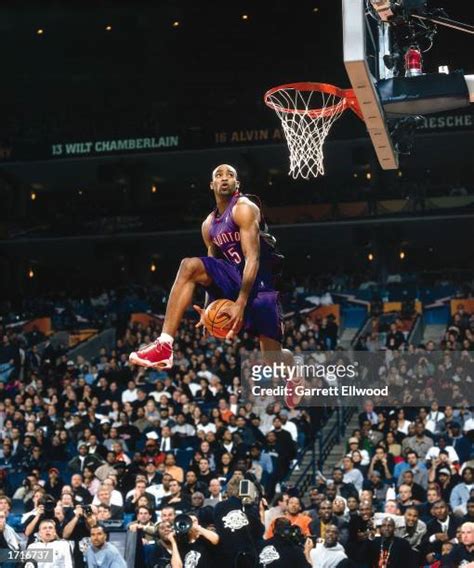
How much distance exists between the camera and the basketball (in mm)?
8594

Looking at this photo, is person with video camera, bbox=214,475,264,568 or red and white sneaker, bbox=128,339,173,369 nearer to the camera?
red and white sneaker, bbox=128,339,173,369

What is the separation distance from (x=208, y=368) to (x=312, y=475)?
5100mm

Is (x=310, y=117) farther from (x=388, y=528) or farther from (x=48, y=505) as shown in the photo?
(x=48, y=505)

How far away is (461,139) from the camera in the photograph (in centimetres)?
3359

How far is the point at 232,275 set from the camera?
29.0 ft

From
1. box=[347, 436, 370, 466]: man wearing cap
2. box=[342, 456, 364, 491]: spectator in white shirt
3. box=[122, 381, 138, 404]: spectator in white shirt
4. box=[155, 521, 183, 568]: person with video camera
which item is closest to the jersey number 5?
box=[155, 521, 183, 568]: person with video camera

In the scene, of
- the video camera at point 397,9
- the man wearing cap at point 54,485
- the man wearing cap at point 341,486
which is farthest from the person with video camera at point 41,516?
the video camera at point 397,9

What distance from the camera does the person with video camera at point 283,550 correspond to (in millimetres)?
12305

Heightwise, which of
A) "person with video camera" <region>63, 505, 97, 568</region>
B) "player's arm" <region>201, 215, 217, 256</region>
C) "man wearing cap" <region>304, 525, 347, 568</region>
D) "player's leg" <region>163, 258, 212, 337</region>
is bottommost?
"man wearing cap" <region>304, 525, 347, 568</region>

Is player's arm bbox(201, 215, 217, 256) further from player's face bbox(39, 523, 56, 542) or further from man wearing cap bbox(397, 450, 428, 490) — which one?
man wearing cap bbox(397, 450, 428, 490)

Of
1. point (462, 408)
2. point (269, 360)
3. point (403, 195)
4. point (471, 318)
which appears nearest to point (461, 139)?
point (403, 195)

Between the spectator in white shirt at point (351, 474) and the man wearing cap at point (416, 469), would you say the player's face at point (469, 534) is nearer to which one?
the man wearing cap at point (416, 469)

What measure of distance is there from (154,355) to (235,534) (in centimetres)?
395

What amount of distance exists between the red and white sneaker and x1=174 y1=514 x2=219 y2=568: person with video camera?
382cm
